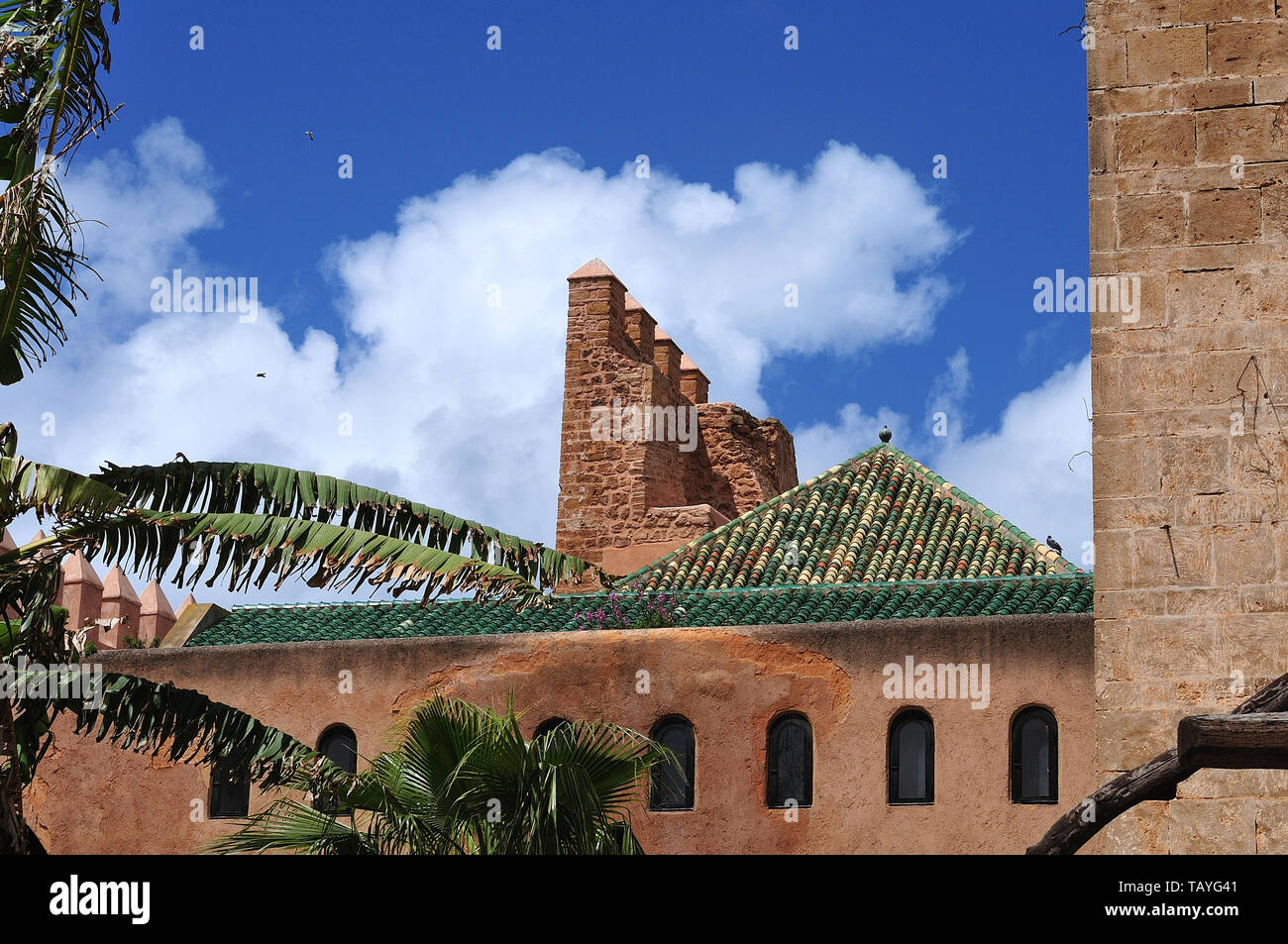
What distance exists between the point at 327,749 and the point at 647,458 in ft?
31.1

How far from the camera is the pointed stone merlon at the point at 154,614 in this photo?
21312 millimetres

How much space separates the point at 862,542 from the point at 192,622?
7.25 metres

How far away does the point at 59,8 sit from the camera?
9.70 meters

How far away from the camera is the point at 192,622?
17.1m

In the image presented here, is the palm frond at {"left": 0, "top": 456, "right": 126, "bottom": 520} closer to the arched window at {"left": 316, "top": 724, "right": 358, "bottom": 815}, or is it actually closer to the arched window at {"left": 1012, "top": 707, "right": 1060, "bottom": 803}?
the arched window at {"left": 316, "top": 724, "right": 358, "bottom": 815}

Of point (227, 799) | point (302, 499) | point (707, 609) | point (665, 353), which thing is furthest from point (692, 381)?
point (302, 499)

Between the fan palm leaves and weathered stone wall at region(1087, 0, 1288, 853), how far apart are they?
2941mm

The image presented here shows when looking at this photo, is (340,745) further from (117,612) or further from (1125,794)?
(1125,794)

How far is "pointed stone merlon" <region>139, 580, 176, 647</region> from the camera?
21.3 meters

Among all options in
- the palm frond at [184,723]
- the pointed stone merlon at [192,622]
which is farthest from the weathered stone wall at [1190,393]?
the pointed stone merlon at [192,622]

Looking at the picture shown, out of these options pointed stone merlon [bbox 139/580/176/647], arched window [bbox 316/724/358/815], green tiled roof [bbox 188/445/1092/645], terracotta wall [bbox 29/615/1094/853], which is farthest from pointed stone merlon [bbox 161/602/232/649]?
pointed stone merlon [bbox 139/580/176/647]

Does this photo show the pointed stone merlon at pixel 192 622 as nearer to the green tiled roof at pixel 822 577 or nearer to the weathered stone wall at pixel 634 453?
the green tiled roof at pixel 822 577

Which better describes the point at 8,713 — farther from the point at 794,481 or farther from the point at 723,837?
the point at 794,481

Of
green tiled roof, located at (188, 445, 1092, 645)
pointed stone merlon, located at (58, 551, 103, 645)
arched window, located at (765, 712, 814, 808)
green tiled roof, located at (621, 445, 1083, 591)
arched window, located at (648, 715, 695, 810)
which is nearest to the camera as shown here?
arched window, located at (765, 712, 814, 808)
